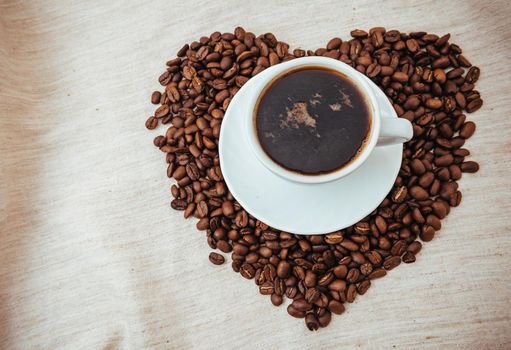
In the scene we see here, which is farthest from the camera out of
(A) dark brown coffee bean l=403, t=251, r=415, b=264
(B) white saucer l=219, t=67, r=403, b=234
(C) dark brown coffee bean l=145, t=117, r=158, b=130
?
(C) dark brown coffee bean l=145, t=117, r=158, b=130

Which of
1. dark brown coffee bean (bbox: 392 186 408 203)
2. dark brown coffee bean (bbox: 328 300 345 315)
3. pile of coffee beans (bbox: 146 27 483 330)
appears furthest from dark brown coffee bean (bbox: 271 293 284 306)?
dark brown coffee bean (bbox: 392 186 408 203)

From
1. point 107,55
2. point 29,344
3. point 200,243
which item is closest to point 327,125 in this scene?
point 200,243

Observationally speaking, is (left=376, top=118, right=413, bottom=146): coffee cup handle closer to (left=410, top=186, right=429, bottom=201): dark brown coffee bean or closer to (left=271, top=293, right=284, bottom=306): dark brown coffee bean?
(left=410, top=186, right=429, bottom=201): dark brown coffee bean

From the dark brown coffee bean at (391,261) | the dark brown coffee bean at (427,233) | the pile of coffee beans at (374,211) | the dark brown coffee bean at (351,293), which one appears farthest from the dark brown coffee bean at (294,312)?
the dark brown coffee bean at (427,233)

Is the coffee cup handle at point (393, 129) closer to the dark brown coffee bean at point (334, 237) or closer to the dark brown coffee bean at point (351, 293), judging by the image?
the dark brown coffee bean at point (334, 237)

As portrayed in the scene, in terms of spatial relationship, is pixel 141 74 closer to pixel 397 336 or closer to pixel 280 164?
pixel 280 164

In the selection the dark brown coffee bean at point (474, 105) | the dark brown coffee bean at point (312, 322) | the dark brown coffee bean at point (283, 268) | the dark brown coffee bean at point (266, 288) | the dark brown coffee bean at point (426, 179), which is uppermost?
the dark brown coffee bean at point (474, 105)

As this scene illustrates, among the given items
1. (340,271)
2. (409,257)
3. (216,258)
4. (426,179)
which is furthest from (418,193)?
(216,258)
